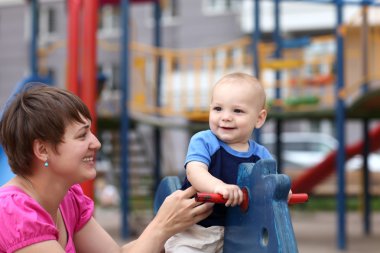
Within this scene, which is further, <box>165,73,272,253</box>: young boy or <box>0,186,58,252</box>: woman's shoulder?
<box>165,73,272,253</box>: young boy

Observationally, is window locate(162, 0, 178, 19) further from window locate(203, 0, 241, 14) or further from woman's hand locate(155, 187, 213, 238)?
woman's hand locate(155, 187, 213, 238)

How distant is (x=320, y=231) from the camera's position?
965 centimetres

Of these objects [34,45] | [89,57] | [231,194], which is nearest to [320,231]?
[89,57]

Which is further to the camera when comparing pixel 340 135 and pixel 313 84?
pixel 313 84

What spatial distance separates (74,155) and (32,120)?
0.51 feet

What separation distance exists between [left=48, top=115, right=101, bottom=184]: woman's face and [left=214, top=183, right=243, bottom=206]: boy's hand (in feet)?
1.20

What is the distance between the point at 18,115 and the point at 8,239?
0.33 m

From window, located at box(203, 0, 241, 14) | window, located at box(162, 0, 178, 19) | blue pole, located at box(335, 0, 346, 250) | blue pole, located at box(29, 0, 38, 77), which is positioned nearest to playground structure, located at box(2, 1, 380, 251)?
blue pole, located at box(335, 0, 346, 250)

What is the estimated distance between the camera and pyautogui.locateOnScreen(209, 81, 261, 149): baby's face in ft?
7.29

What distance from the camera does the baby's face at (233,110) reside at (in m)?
2.22

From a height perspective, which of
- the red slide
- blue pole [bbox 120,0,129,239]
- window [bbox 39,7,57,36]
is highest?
window [bbox 39,7,57,36]

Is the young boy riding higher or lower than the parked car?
higher

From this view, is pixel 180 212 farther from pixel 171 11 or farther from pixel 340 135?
pixel 171 11

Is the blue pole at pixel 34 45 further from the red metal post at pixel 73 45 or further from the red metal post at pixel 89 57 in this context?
the red metal post at pixel 89 57
